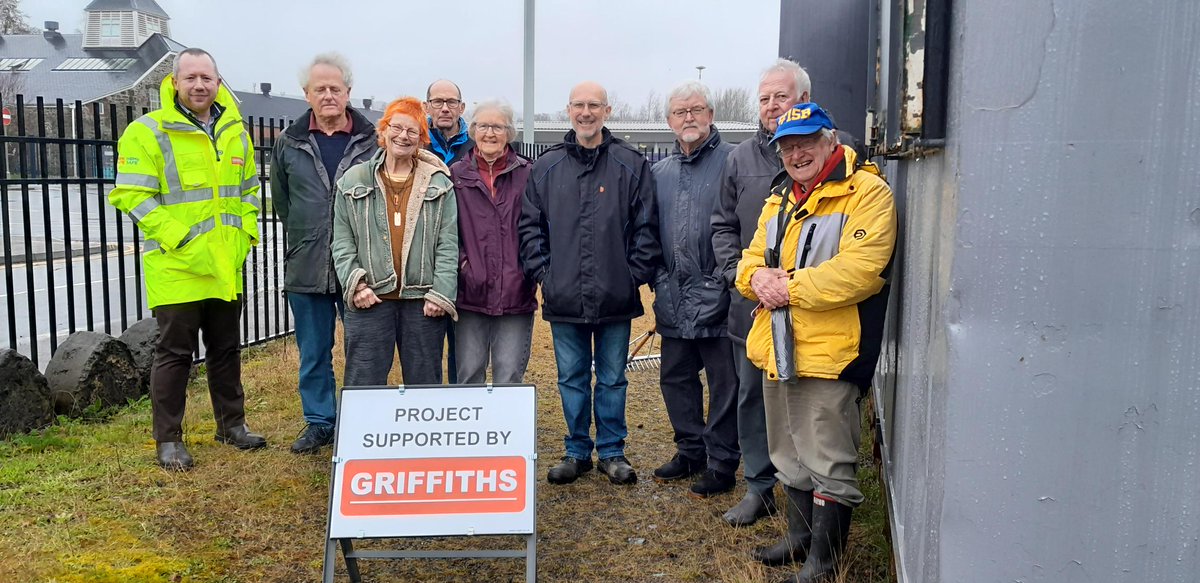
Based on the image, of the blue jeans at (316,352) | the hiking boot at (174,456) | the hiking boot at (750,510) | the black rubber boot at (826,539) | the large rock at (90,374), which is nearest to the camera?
the black rubber boot at (826,539)

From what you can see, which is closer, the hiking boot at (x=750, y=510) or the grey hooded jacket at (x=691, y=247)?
the hiking boot at (x=750, y=510)

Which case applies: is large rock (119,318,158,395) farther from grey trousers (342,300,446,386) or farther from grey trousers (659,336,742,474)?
grey trousers (659,336,742,474)

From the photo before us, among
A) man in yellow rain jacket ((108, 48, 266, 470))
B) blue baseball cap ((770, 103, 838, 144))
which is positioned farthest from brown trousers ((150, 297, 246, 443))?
blue baseball cap ((770, 103, 838, 144))

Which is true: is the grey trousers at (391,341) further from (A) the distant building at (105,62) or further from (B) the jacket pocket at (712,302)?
(A) the distant building at (105,62)

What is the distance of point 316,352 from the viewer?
546cm

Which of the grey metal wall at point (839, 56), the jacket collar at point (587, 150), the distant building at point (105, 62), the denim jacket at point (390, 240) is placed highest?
the distant building at point (105, 62)

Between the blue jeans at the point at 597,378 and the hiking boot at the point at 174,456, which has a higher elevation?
the blue jeans at the point at 597,378

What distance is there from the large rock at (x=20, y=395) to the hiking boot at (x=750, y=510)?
4.00 m

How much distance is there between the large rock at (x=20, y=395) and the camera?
5.32 metres

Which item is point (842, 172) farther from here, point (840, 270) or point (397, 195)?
point (397, 195)

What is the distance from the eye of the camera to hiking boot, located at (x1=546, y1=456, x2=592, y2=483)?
509cm

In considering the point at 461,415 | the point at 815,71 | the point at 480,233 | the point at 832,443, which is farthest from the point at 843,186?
the point at 815,71

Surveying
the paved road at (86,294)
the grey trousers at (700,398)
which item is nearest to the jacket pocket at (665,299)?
the grey trousers at (700,398)

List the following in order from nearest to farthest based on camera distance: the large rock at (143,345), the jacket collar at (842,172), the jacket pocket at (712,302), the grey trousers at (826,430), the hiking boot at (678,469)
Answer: the jacket collar at (842,172), the grey trousers at (826,430), the jacket pocket at (712,302), the hiking boot at (678,469), the large rock at (143,345)
